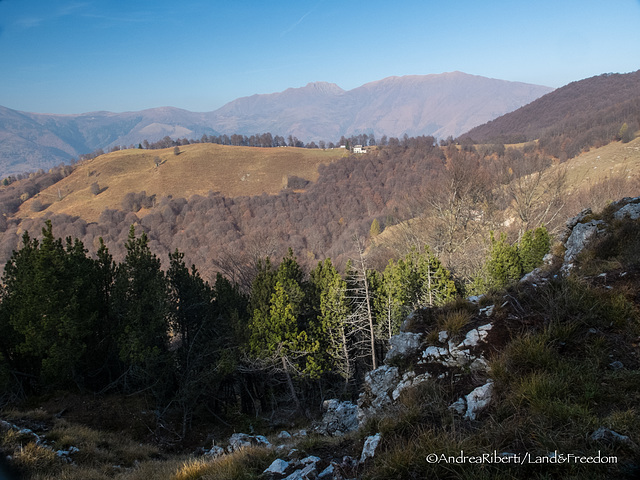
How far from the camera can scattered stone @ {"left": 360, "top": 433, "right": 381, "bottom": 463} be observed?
4.48 m

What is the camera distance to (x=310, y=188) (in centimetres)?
10844

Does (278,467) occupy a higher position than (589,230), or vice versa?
(589,230)

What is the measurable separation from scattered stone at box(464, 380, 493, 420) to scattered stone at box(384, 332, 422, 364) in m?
2.20

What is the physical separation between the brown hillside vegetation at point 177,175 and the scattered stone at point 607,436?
106485 mm

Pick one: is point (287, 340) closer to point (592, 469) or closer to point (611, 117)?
point (592, 469)

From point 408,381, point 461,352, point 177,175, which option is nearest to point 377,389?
point 408,381

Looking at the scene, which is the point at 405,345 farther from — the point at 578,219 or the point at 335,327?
the point at 335,327

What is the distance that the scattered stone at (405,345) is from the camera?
7.41 m

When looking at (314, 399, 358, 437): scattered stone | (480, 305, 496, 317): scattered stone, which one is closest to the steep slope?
(314, 399, 358, 437): scattered stone

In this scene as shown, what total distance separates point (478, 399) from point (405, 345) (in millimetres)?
2583

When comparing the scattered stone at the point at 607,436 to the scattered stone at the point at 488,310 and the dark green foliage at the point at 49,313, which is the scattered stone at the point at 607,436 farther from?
the dark green foliage at the point at 49,313

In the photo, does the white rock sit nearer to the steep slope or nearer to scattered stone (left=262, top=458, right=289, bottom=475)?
scattered stone (left=262, top=458, right=289, bottom=475)

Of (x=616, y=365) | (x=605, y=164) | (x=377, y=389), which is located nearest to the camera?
(x=616, y=365)

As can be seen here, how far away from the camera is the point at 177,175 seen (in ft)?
374
